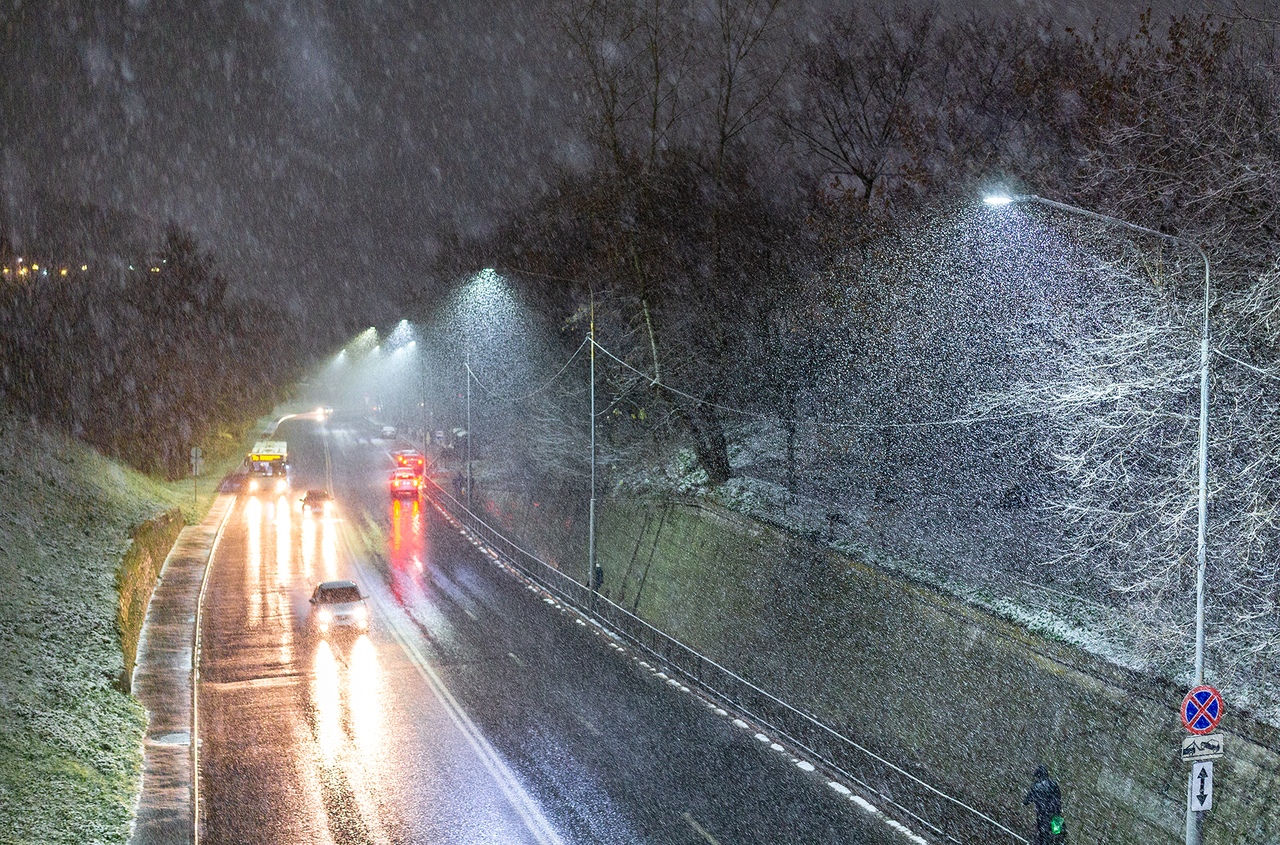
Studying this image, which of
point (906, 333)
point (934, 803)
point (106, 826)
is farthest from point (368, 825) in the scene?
point (906, 333)

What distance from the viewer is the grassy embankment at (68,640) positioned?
13305mm

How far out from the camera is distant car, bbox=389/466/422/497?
5188 centimetres

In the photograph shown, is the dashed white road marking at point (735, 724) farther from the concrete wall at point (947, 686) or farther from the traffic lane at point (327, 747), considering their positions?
the traffic lane at point (327, 747)

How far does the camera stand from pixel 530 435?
151ft

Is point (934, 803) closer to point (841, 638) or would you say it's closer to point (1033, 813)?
point (1033, 813)

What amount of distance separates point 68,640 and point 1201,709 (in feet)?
64.5

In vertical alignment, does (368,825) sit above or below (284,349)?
below

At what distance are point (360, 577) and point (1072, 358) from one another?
22956 millimetres

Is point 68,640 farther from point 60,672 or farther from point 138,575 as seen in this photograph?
point 138,575

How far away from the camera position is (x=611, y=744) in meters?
16.9

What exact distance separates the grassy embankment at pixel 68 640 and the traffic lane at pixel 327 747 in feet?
4.82

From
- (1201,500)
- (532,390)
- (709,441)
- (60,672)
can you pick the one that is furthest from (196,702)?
(532,390)

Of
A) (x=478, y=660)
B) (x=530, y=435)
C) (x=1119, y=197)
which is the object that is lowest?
(x=478, y=660)

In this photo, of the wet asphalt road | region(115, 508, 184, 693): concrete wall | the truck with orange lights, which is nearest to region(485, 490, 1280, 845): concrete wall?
the wet asphalt road
